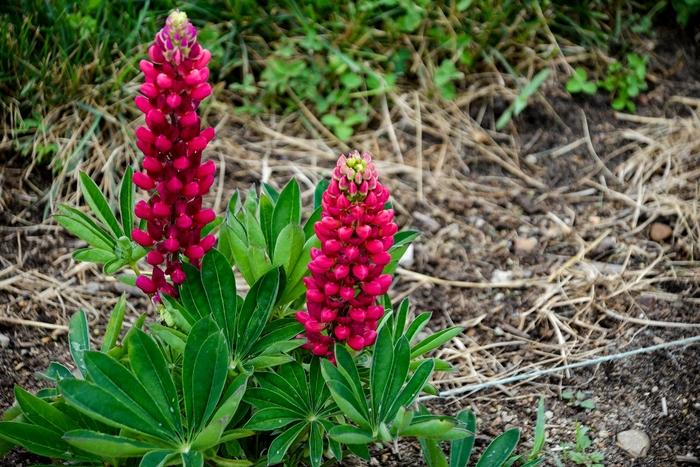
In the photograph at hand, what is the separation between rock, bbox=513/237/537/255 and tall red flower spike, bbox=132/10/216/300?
5.11 feet

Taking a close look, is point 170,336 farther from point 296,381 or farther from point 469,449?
point 469,449

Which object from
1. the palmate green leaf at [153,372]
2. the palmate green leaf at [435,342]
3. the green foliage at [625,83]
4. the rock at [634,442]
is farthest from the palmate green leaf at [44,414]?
the green foliage at [625,83]

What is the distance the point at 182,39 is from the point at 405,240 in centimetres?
71

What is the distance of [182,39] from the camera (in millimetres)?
1743

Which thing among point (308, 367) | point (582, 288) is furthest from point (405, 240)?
point (582, 288)

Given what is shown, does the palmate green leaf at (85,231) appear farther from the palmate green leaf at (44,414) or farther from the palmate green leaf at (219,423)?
the palmate green leaf at (219,423)

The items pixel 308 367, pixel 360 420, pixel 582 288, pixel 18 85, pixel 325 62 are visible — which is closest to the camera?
pixel 360 420

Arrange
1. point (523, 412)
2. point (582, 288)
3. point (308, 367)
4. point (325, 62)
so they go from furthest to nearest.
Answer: point (325, 62) → point (582, 288) → point (523, 412) → point (308, 367)

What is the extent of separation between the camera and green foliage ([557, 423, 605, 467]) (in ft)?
7.52

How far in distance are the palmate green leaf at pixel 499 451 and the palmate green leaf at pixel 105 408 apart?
77 centimetres

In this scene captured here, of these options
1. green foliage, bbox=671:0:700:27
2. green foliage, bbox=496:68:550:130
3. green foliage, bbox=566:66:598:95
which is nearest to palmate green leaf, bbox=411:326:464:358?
green foliage, bbox=496:68:550:130

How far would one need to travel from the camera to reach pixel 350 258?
5.82 feet

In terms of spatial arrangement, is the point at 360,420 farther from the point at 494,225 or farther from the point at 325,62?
the point at 325,62

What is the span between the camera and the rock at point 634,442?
234 cm
